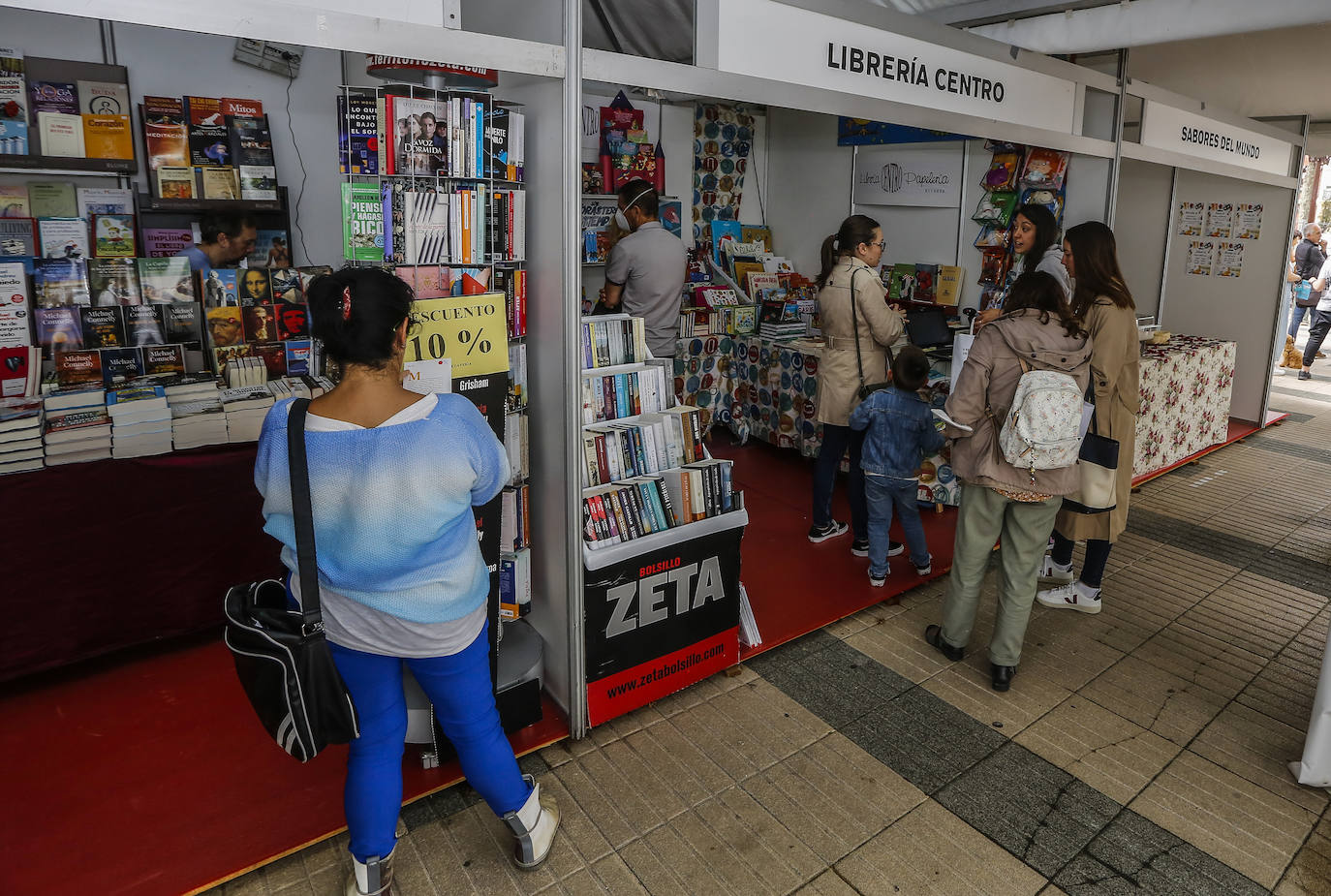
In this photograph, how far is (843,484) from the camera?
571 cm

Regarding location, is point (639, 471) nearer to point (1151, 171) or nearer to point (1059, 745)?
point (1059, 745)

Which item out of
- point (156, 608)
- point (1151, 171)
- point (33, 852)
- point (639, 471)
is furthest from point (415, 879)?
point (1151, 171)

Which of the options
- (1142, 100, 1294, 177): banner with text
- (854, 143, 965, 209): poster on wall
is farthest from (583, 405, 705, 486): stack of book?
(854, 143, 965, 209): poster on wall

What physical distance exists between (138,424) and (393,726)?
76.3 inches

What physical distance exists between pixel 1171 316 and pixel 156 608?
8334 millimetres

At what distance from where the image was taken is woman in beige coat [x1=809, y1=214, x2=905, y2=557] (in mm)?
4352

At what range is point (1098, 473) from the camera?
12.3 feet

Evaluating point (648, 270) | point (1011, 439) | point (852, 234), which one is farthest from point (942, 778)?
point (648, 270)

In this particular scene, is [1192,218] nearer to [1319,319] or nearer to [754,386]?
[1319,319]

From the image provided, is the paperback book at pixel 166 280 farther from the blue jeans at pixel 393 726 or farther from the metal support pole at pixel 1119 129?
the metal support pole at pixel 1119 129

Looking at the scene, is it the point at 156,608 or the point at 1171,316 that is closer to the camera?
the point at 156,608

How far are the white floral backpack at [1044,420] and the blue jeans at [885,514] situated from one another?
3.52 feet

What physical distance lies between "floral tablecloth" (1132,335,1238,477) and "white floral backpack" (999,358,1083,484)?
2.88 metres

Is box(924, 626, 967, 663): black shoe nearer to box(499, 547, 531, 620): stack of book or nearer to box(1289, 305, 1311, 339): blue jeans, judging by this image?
box(499, 547, 531, 620): stack of book
